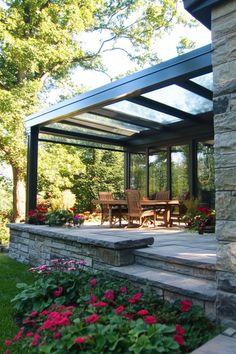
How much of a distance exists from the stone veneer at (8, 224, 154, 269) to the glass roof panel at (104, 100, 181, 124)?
253 centimetres

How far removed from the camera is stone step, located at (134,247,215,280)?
290 centimetres

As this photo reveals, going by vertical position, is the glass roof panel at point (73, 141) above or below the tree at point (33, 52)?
below

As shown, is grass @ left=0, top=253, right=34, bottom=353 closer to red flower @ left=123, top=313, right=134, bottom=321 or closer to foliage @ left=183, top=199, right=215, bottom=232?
red flower @ left=123, top=313, right=134, bottom=321

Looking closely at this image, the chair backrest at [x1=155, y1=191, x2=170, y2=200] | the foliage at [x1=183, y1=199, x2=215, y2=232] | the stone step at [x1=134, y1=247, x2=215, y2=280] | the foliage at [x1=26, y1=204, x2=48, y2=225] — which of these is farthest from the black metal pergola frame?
the stone step at [x1=134, y1=247, x2=215, y2=280]

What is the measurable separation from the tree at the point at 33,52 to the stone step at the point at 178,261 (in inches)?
275

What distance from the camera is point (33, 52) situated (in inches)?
386

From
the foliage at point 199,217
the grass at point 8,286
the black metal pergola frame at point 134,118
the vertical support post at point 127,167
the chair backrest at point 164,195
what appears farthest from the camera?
the vertical support post at point 127,167

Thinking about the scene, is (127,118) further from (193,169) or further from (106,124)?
(193,169)

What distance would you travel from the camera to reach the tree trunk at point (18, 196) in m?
10.6

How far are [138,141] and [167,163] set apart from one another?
3.81 feet

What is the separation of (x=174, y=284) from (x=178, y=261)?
0.35 meters

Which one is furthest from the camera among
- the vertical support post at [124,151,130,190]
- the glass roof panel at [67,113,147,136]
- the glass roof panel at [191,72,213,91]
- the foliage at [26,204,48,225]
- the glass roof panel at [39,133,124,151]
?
the vertical support post at [124,151,130,190]

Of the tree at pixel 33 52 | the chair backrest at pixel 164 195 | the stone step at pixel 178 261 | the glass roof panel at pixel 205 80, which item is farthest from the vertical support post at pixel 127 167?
the stone step at pixel 178 261

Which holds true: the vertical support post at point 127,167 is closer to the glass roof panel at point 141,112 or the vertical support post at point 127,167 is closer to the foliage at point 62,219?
the glass roof panel at point 141,112
